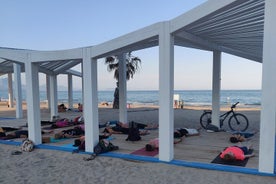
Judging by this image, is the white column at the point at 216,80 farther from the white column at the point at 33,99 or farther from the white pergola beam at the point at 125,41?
the white column at the point at 33,99

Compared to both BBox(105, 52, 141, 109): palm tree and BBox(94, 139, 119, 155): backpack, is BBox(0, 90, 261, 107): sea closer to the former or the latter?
BBox(105, 52, 141, 109): palm tree

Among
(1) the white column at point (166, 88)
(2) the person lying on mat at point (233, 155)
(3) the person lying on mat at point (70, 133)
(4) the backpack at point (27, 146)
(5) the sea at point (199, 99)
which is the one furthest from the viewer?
(5) the sea at point (199, 99)

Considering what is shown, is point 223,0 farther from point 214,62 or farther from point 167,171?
point 214,62

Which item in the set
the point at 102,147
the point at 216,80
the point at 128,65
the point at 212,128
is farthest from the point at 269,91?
the point at 128,65

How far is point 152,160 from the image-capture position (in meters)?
5.28

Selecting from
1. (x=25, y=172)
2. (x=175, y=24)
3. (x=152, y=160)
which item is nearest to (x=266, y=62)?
(x=175, y=24)

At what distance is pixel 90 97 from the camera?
19.5 feet

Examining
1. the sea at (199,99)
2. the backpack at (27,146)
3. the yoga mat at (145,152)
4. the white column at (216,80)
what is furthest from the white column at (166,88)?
the sea at (199,99)

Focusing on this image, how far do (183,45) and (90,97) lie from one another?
3.22 meters

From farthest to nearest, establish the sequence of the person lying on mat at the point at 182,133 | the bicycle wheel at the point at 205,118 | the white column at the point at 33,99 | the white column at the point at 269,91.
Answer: the bicycle wheel at the point at 205,118 → the person lying on mat at the point at 182,133 → the white column at the point at 33,99 → the white column at the point at 269,91

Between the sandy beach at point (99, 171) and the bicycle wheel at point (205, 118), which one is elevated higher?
the bicycle wheel at point (205, 118)

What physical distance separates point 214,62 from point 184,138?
291 cm

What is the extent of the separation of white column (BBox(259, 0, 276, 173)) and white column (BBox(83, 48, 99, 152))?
366 cm

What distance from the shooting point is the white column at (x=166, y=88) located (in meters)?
4.98
